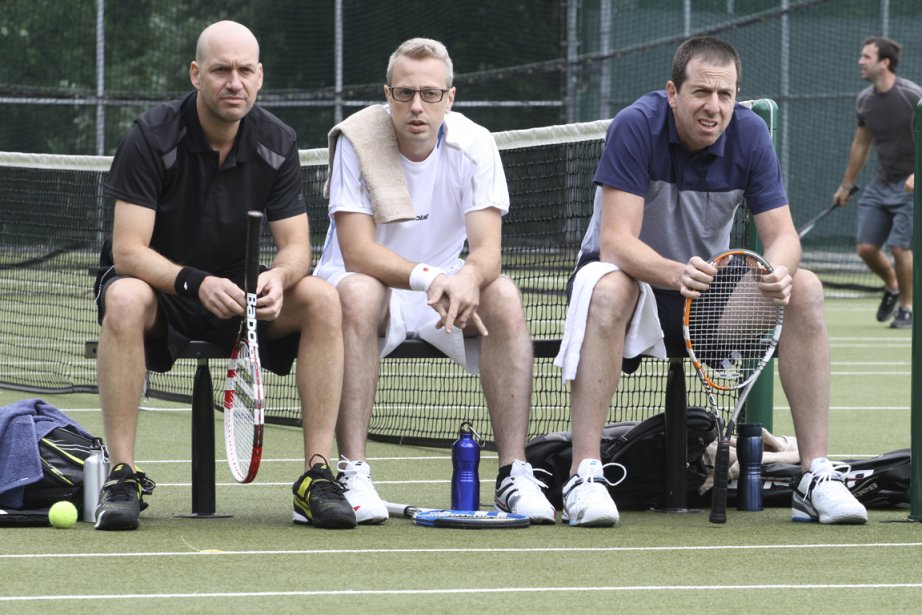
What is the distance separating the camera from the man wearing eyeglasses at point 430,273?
A: 4789 millimetres

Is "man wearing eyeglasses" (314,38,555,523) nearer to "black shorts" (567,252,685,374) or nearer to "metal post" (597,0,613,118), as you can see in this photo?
"black shorts" (567,252,685,374)

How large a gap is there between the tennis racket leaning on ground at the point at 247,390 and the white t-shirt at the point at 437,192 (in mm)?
495

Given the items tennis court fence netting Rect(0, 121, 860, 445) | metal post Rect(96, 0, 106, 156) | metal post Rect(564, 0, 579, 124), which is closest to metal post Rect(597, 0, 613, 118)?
metal post Rect(564, 0, 579, 124)

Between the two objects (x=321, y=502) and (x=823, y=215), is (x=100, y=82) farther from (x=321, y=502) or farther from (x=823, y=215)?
(x=321, y=502)

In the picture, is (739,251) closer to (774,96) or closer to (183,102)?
(183,102)

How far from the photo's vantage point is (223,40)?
4773 mm

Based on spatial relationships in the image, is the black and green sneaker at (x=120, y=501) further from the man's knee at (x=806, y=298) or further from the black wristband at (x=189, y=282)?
the man's knee at (x=806, y=298)

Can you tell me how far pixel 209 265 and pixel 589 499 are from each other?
1295 millimetres

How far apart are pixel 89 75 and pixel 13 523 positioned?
15.9 metres

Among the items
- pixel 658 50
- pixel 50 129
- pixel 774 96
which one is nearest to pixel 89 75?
pixel 50 129

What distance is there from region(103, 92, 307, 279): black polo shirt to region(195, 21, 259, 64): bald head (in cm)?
17

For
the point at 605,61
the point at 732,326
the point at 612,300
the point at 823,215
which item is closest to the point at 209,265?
the point at 612,300

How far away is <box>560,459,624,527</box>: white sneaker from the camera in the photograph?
15.1 feet

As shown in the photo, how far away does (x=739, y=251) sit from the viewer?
4.53 m
